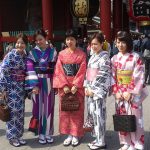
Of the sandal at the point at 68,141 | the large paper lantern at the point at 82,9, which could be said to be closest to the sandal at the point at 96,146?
the sandal at the point at 68,141

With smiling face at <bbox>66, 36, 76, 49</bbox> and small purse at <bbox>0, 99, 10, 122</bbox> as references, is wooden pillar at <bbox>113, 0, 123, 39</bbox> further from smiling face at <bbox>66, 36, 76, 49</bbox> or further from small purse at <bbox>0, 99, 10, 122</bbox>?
small purse at <bbox>0, 99, 10, 122</bbox>

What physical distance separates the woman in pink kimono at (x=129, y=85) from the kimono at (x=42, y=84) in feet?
3.20

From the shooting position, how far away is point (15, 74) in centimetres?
497

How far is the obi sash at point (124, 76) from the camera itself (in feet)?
14.8

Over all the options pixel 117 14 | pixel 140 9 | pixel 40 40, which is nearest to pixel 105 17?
pixel 140 9

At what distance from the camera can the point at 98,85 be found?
187 inches

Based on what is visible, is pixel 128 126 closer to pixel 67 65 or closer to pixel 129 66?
pixel 129 66

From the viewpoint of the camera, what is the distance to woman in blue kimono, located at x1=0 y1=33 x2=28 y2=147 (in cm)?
493

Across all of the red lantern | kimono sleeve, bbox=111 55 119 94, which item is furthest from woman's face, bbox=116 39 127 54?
the red lantern

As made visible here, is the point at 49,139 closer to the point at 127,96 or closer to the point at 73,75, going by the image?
the point at 73,75

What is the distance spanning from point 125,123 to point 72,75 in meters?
0.99

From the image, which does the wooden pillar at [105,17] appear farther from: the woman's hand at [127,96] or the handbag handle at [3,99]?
the woman's hand at [127,96]

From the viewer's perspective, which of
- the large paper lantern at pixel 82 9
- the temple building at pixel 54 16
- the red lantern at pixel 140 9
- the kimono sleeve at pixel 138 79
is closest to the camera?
the kimono sleeve at pixel 138 79

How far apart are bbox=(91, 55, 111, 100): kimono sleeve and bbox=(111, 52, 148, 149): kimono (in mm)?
90
